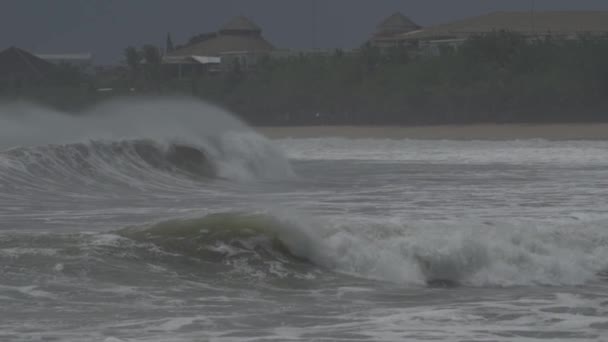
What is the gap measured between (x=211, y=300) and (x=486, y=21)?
72405 millimetres

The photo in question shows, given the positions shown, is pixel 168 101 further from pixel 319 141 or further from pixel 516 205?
pixel 516 205

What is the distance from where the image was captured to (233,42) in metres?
94.2

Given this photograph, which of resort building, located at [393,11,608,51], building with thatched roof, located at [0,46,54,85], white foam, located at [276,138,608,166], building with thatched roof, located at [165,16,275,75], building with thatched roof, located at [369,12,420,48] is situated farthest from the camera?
building with thatched roof, located at [369,12,420,48]

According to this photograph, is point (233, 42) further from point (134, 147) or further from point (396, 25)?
point (134, 147)

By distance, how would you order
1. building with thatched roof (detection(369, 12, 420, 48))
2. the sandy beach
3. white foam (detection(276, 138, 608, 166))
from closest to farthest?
white foam (detection(276, 138, 608, 166)) < the sandy beach < building with thatched roof (detection(369, 12, 420, 48))

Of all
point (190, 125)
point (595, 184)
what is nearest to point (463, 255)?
point (595, 184)

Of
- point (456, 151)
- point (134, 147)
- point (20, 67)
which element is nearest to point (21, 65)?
point (20, 67)

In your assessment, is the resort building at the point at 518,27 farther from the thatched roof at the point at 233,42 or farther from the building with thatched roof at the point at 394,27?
the thatched roof at the point at 233,42

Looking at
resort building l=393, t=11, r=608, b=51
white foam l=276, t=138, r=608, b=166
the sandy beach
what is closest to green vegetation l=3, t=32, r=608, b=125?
resort building l=393, t=11, r=608, b=51

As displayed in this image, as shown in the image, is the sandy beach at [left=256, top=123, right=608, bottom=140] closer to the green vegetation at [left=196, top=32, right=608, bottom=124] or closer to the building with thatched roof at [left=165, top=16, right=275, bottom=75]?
the green vegetation at [left=196, top=32, right=608, bottom=124]

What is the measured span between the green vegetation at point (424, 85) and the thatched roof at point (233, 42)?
47.9 feet

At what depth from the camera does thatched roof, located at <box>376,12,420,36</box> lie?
89.8m

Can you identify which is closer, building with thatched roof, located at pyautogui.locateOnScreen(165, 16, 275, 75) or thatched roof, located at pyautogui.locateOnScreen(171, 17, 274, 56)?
building with thatched roof, located at pyautogui.locateOnScreen(165, 16, 275, 75)

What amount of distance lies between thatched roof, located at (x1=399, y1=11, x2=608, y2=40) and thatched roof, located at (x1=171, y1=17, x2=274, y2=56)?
1591cm
